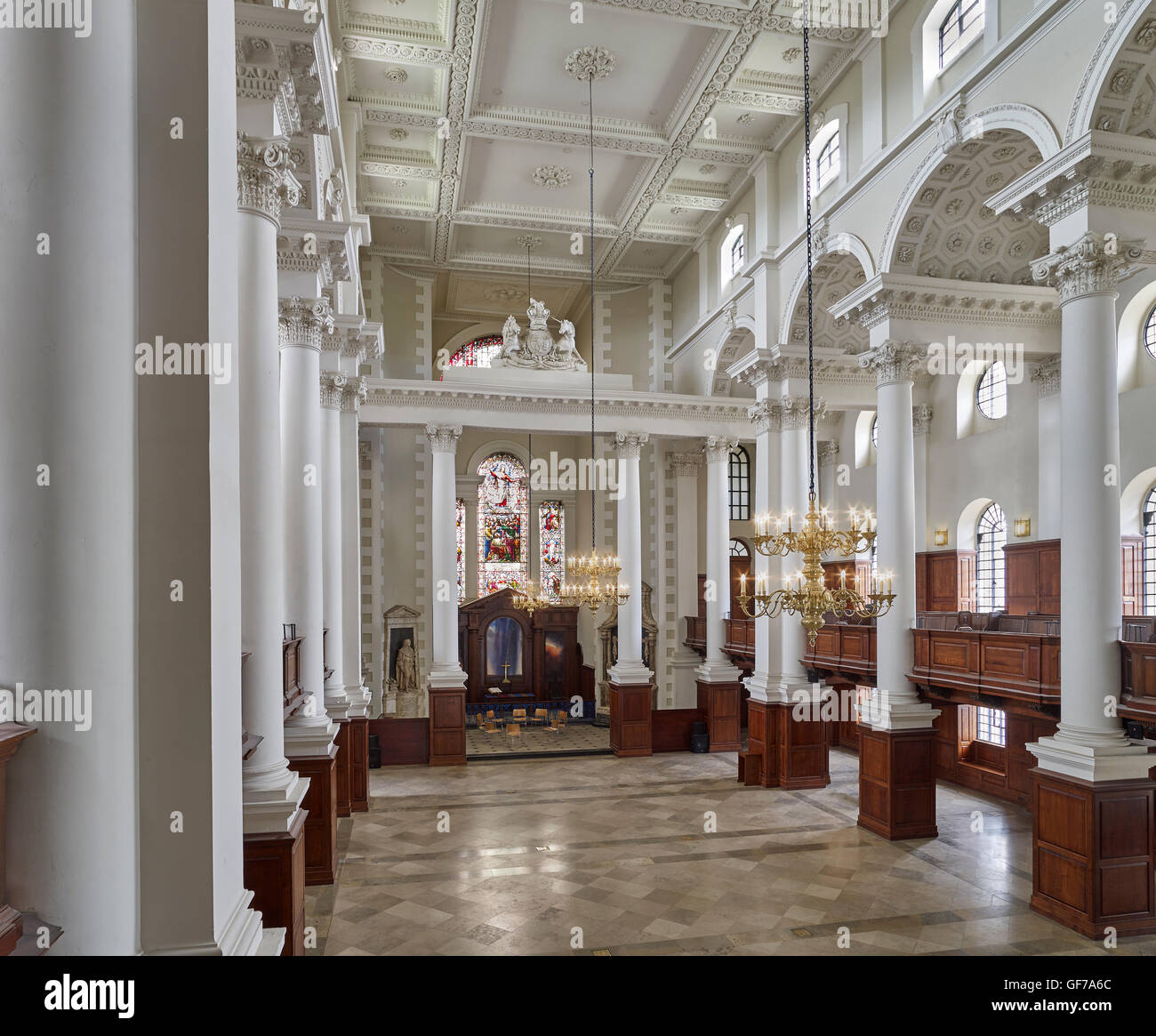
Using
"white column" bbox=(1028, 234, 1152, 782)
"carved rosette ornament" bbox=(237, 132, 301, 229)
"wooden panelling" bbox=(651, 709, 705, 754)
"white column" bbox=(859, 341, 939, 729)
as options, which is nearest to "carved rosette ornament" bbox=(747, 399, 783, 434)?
"white column" bbox=(859, 341, 939, 729)

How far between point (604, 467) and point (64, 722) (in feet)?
67.6

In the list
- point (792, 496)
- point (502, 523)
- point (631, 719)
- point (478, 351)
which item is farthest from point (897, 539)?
point (478, 351)

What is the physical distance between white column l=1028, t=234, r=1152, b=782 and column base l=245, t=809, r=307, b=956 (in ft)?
24.0

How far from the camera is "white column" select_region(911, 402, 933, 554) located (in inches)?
674

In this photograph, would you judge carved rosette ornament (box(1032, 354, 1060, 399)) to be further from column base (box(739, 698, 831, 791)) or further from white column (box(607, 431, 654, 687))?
white column (box(607, 431, 654, 687))

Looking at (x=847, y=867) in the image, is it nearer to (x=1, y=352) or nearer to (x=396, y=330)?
(x=1, y=352)

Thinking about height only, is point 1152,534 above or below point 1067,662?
above

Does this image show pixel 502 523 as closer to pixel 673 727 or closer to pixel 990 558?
pixel 673 727

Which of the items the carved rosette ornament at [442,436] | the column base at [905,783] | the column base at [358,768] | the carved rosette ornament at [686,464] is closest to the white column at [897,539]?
the column base at [905,783]

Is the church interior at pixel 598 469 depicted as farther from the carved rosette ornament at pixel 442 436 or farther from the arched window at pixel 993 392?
the arched window at pixel 993 392

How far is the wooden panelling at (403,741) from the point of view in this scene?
17.0 meters
